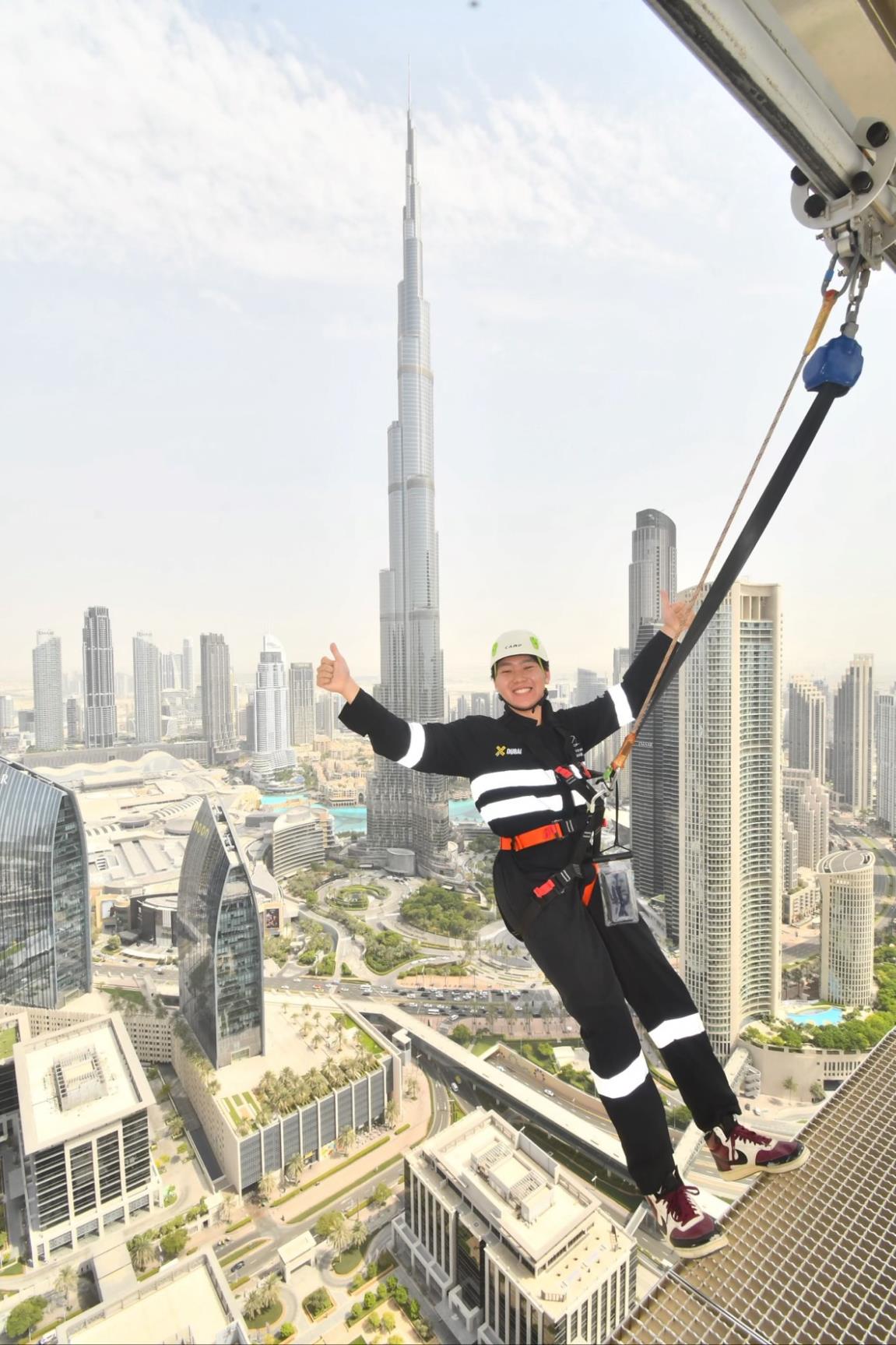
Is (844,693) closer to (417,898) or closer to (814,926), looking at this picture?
(814,926)

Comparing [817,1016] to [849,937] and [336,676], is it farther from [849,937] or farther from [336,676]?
[336,676]

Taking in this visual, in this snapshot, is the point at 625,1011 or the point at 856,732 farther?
the point at 856,732

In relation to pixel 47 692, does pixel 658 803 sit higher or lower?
lower

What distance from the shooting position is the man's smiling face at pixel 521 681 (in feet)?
3.49

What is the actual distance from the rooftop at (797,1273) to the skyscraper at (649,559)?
12956 mm

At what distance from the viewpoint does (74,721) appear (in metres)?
16.6

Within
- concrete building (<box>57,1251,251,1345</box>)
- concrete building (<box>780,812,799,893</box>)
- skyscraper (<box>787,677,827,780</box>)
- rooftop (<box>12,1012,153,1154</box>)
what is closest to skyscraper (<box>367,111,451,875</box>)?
concrete building (<box>780,812,799,893</box>)

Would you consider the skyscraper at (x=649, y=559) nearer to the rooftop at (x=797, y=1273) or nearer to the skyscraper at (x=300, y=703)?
the skyscraper at (x=300, y=703)

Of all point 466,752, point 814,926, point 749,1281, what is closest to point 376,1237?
point 749,1281

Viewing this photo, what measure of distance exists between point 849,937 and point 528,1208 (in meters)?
6.17

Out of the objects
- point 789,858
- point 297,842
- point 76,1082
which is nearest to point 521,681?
point 76,1082

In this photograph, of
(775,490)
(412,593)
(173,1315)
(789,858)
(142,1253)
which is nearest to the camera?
(775,490)

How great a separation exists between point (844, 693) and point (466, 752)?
13493mm

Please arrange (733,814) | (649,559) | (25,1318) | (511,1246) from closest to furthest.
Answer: (511,1246)
(25,1318)
(733,814)
(649,559)
